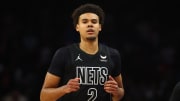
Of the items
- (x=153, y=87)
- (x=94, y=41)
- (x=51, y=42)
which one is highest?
(x=94, y=41)

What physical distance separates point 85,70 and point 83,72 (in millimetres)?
22

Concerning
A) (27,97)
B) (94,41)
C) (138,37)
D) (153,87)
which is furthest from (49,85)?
(138,37)

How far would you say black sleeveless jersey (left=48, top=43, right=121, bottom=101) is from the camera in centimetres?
429

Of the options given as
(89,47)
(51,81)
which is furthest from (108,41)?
(51,81)

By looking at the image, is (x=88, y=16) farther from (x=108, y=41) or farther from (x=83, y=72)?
(x=108, y=41)

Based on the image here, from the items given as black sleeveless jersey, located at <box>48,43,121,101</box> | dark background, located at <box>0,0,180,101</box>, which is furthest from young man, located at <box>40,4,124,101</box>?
dark background, located at <box>0,0,180,101</box>

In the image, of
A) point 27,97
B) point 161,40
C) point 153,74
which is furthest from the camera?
point 161,40

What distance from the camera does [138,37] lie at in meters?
8.45

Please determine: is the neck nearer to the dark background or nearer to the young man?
the young man

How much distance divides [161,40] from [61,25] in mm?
1534

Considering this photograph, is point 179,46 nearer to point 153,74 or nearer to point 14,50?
point 153,74

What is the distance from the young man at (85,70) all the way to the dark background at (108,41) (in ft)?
7.77

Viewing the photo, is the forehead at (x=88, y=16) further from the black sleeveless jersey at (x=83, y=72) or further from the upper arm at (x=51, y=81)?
the upper arm at (x=51, y=81)

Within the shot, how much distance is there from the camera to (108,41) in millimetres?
8109
